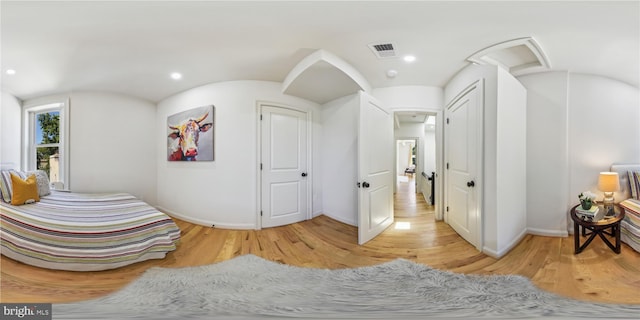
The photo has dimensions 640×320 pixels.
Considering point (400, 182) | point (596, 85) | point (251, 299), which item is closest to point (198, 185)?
point (251, 299)

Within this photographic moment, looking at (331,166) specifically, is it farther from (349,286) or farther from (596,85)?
(596,85)

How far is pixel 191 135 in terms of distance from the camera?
4.15 ft

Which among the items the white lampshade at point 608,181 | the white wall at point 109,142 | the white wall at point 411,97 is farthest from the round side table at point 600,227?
the white wall at point 109,142

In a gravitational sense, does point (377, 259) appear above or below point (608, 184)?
below

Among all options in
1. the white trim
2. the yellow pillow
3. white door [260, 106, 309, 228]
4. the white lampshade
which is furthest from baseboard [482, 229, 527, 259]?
the yellow pillow

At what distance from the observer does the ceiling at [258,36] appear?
982mm

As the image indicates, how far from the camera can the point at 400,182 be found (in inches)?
84.7

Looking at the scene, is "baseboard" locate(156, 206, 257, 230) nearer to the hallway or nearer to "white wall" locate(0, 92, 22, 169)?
"white wall" locate(0, 92, 22, 169)

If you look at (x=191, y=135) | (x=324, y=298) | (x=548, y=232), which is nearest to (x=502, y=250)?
(x=548, y=232)

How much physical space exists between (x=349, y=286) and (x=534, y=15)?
1.69 meters

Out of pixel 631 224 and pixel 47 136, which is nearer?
pixel 47 136

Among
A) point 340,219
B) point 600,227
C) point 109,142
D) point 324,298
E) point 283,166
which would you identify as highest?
point 109,142

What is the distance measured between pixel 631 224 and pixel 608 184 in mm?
310

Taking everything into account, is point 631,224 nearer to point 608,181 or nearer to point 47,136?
point 608,181
